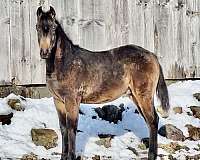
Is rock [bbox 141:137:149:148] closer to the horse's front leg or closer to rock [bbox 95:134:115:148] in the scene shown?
rock [bbox 95:134:115:148]

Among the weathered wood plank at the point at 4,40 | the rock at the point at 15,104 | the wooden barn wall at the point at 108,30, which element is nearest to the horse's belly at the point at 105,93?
the rock at the point at 15,104

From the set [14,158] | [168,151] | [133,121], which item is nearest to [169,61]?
[133,121]

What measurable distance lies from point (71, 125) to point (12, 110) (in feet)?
6.27

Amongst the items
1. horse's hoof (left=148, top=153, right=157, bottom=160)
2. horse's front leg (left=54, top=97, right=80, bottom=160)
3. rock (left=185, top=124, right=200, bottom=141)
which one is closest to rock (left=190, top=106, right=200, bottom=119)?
rock (left=185, top=124, right=200, bottom=141)

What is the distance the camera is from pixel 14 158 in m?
5.87

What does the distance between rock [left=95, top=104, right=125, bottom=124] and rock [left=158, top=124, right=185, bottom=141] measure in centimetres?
76

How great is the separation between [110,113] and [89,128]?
1.79 feet

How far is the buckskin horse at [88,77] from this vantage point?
5.57 meters

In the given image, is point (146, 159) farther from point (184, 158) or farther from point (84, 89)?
point (84, 89)

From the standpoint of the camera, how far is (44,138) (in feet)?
21.4

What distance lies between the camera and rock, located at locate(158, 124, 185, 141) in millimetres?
6996

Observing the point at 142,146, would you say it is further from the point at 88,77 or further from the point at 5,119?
the point at 5,119

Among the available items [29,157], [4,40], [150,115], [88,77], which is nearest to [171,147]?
[150,115]

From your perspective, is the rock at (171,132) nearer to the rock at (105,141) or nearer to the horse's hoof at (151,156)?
the rock at (105,141)
